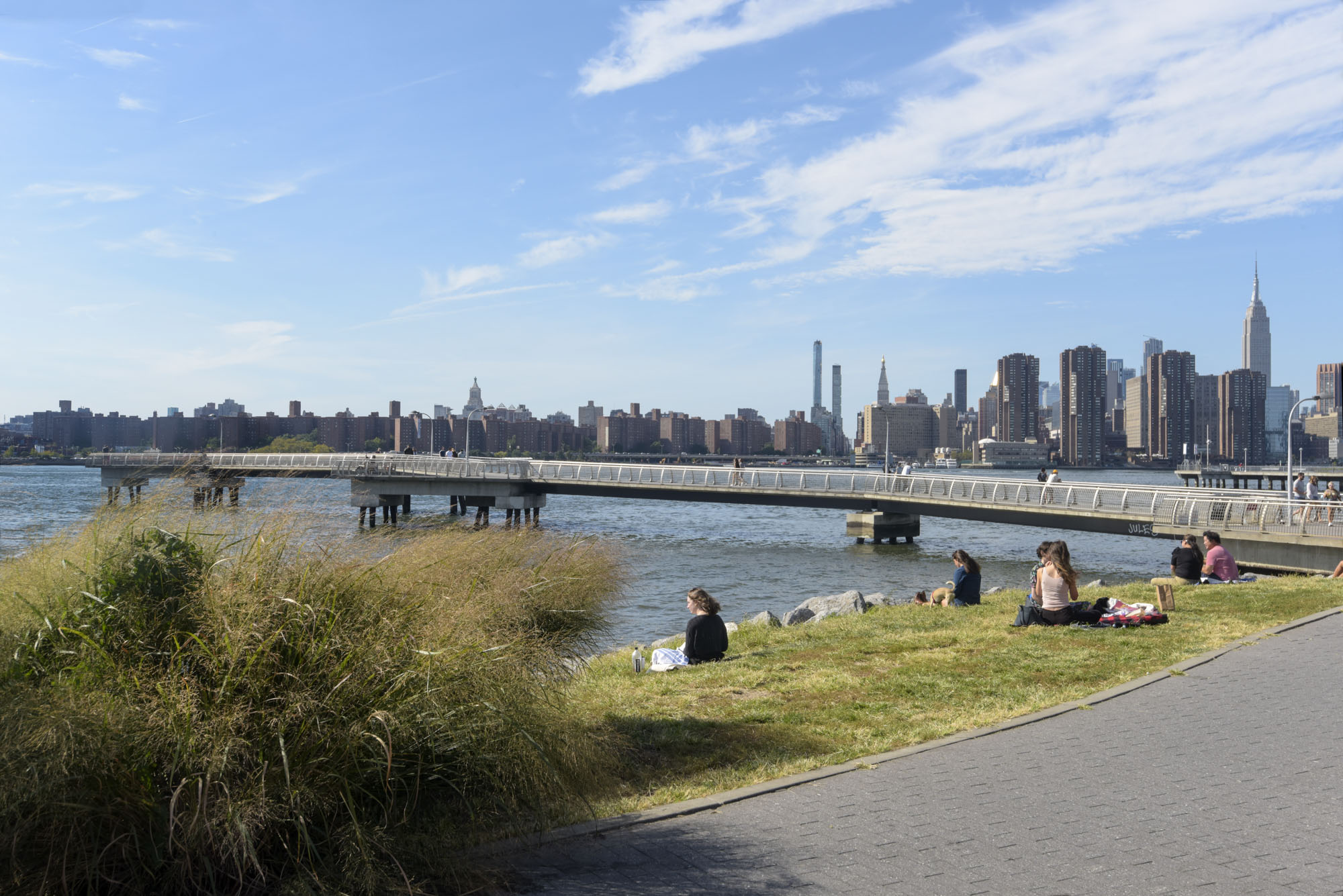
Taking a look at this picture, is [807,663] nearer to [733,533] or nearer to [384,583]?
[384,583]

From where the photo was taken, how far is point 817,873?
4.57m

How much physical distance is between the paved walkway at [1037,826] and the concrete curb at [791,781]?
0.07m

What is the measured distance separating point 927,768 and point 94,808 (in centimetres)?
483

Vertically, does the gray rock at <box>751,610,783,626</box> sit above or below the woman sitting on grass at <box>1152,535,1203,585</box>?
below

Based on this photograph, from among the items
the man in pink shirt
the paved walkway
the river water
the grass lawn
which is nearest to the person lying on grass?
the grass lawn

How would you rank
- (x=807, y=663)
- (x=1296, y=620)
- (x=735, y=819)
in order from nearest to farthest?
(x=735, y=819) → (x=807, y=663) → (x=1296, y=620)

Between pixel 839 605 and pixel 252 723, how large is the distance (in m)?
12.7

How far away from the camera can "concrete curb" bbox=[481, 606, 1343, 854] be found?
5059 mm

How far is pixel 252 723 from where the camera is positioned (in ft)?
15.1

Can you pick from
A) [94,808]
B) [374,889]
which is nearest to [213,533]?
[94,808]

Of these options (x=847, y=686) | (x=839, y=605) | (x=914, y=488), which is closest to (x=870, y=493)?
(x=914, y=488)

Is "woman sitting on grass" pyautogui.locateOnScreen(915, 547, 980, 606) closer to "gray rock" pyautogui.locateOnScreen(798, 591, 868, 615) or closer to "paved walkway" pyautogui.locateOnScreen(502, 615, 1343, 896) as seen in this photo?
"gray rock" pyautogui.locateOnScreen(798, 591, 868, 615)

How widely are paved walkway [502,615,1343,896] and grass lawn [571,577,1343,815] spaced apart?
1.94ft

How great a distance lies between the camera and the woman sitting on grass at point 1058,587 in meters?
12.1
